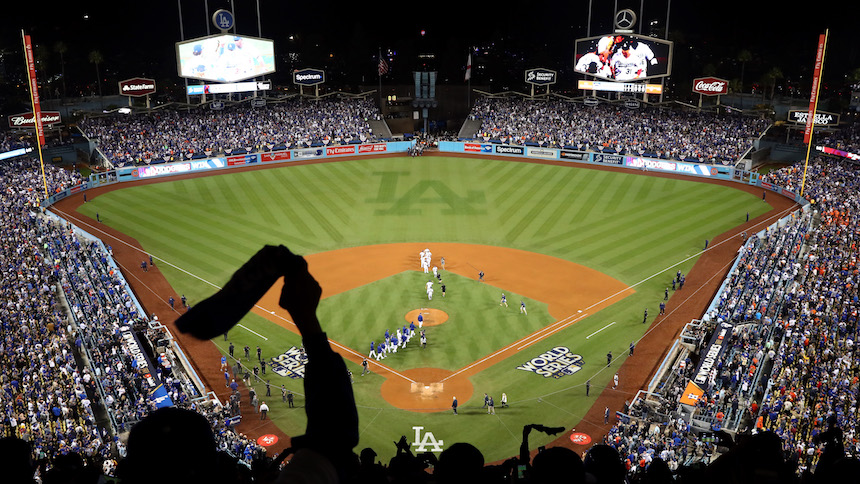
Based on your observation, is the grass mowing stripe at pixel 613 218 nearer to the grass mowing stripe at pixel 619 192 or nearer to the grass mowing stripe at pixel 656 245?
the grass mowing stripe at pixel 619 192

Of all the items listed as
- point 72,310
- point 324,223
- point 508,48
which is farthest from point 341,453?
point 508,48

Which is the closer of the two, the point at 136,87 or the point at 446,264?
the point at 446,264

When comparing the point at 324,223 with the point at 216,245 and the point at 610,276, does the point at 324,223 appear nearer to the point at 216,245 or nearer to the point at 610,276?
the point at 216,245

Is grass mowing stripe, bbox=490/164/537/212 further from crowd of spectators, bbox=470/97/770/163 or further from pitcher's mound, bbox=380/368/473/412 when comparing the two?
pitcher's mound, bbox=380/368/473/412

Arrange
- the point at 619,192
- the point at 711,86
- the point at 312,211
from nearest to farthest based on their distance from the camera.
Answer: the point at 312,211, the point at 619,192, the point at 711,86

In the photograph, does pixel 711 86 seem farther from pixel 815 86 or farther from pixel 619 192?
pixel 619 192

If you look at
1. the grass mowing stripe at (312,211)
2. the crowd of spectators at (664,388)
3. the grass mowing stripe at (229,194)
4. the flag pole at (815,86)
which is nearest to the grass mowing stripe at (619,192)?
the flag pole at (815,86)

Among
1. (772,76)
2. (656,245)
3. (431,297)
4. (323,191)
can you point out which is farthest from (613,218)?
(772,76)
